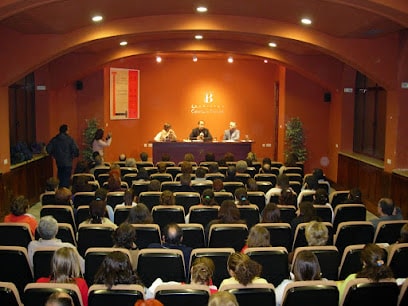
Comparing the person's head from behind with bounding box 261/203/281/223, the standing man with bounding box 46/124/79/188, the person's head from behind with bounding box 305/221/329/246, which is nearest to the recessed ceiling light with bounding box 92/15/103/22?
the standing man with bounding box 46/124/79/188

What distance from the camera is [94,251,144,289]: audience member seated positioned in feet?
13.7

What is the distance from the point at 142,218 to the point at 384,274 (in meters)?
3.00

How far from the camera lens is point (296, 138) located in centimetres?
1680

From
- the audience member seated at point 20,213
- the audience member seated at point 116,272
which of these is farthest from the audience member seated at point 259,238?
the audience member seated at point 20,213

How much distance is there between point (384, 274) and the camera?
4.38 m

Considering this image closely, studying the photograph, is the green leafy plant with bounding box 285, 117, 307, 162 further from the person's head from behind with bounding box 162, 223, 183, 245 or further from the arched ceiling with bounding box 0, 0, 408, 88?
the person's head from behind with bounding box 162, 223, 183, 245

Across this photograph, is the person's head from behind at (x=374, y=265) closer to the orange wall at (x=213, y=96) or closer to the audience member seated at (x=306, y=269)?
the audience member seated at (x=306, y=269)

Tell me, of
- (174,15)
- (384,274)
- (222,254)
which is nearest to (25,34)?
(174,15)

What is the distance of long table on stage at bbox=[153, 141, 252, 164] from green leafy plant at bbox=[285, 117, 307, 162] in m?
1.84

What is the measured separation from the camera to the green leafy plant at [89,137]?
1625cm

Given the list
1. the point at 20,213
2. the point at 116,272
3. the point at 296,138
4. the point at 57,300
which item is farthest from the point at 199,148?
the point at 57,300

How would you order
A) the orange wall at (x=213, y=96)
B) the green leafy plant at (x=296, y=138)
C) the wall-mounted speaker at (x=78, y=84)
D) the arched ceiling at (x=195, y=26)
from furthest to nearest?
the orange wall at (x=213, y=96) → the green leafy plant at (x=296, y=138) → the wall-mounted speaker at (x=78, y=84) → the arched ceiling at (x=195, y=26)

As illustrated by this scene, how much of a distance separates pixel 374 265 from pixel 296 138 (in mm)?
12497

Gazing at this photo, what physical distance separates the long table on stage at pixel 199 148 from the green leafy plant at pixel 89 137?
199cm
